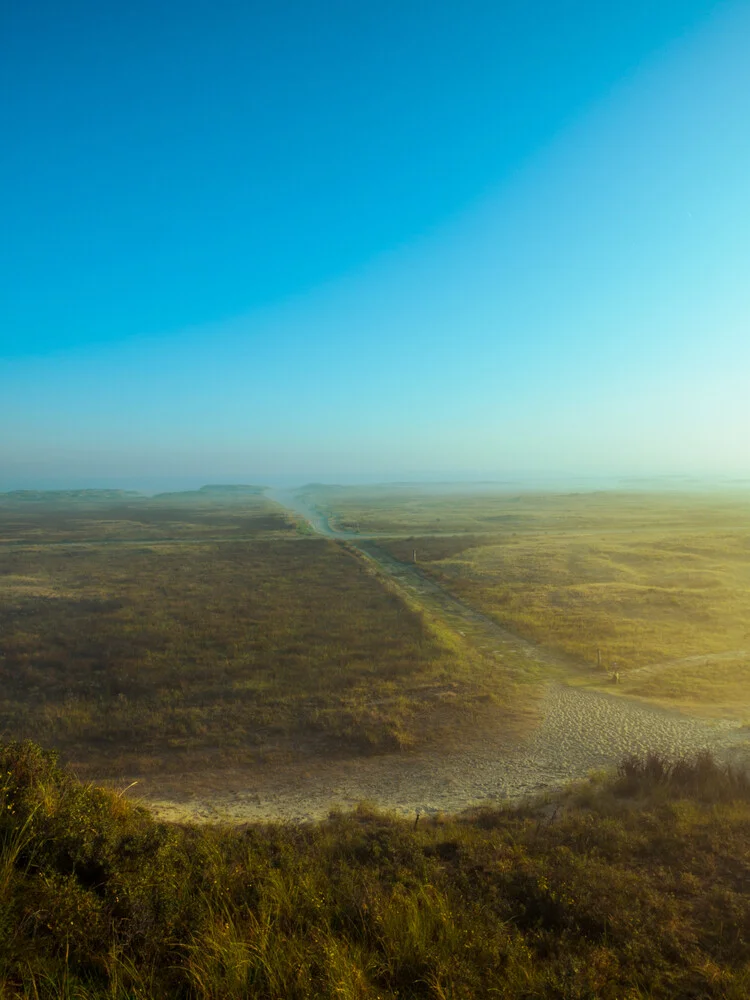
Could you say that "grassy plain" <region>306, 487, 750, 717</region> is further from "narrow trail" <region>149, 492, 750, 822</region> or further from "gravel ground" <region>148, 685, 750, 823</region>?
"gravel ground" <region>148, 685, 750, 823</region>

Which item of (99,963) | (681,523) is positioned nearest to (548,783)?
(99,963)

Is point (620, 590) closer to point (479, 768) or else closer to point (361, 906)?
point (479, 768)

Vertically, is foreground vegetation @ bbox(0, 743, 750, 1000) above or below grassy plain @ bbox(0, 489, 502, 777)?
above

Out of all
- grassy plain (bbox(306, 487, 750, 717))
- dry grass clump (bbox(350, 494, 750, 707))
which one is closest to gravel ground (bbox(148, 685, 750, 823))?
grassy plain (bbox(306, 487, 750, 717))

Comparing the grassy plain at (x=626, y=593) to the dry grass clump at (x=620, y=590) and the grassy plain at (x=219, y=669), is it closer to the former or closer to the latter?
the dry grass clump at (x=620, y=590)

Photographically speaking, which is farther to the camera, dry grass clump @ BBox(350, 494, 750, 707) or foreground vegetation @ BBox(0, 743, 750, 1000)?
dry grass clump @ BBox(350, 494, 750, 707)

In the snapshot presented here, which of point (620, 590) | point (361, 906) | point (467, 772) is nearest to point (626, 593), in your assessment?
point (620, 590)

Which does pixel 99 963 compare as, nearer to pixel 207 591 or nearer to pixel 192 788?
pixel 192 788
